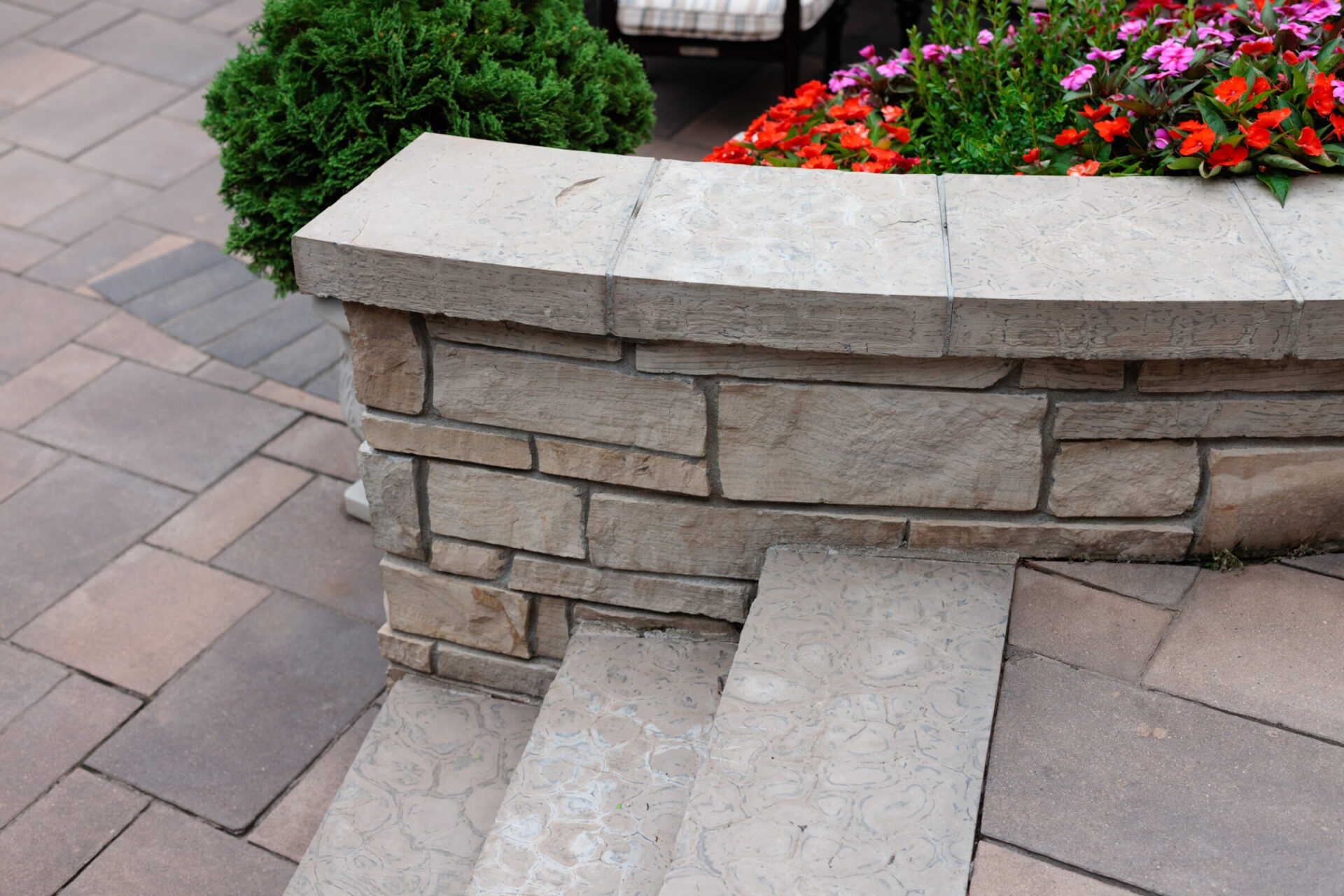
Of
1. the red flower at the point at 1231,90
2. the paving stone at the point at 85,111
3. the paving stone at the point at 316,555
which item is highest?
the red flower at the point at 1231,90

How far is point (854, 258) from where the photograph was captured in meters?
1.70

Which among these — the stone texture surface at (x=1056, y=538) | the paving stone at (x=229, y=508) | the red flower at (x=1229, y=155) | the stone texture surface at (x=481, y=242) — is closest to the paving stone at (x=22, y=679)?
the paving stone at (x=229, y=508)

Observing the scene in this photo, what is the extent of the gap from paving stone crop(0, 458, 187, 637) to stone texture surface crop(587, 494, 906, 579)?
165 centimetres

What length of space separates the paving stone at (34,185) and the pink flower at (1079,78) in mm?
3699

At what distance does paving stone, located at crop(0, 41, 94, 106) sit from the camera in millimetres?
5059

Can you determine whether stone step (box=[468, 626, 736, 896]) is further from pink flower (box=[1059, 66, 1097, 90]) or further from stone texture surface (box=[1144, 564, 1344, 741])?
pink flower (box=[1059, 66, 1097, 90])

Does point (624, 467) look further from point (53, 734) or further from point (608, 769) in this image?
point (53, 734)

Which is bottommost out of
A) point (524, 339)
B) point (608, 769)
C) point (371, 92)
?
point (608, 769)

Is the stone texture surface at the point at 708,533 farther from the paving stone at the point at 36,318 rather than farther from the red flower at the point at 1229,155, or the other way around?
the paving stone at the point at 36,318

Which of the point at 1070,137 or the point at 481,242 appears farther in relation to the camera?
the point at 1070,137

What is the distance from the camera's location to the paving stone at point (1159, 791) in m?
1.49

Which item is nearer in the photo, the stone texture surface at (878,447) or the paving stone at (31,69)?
the stone texture surface at (878,447)

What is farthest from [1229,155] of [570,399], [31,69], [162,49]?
[31,69]

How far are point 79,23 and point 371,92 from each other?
161 inches
